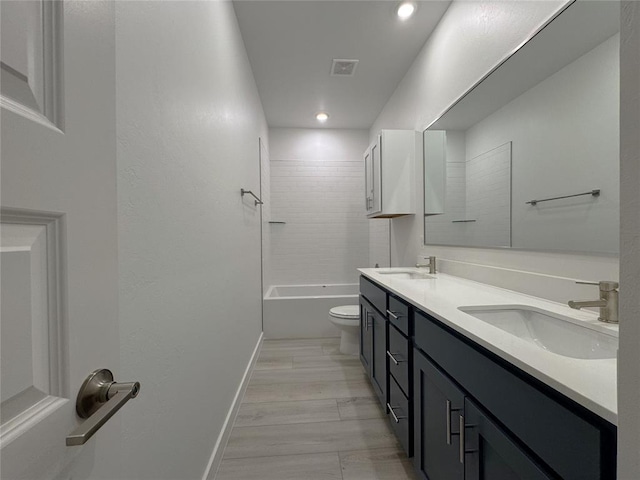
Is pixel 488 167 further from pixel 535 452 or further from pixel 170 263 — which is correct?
pixel 170 263

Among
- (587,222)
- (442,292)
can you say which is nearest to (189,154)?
(442,292)

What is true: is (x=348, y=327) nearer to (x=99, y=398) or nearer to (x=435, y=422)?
(x=435, y=422)

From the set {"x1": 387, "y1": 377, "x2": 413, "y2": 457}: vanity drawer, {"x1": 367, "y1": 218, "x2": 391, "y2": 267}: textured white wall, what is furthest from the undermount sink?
{"x1": 367, "y1": 218, "x2": 391, "y2": 267}: textured white wall

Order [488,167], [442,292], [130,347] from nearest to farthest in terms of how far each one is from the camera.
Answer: [130,347]
[442,292]
[488,167]

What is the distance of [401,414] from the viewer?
4.56 ft

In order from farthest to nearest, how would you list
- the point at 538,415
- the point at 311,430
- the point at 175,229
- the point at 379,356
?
1. the point at 379,356
2. the point at 311,430
3. the point at 175,229
4. the point at 538,415

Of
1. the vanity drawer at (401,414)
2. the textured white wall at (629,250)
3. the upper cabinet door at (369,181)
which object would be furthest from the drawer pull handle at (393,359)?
the upper cabinet door at (369,181)

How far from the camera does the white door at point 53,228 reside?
0.28 metres

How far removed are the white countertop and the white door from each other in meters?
0.80

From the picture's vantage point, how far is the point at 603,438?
47cm

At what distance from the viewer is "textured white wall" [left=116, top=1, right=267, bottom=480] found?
2.36 ft

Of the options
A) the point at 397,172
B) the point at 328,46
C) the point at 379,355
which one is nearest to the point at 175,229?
the point at 379,355

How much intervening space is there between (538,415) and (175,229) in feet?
3.63

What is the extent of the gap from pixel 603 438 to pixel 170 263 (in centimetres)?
110
